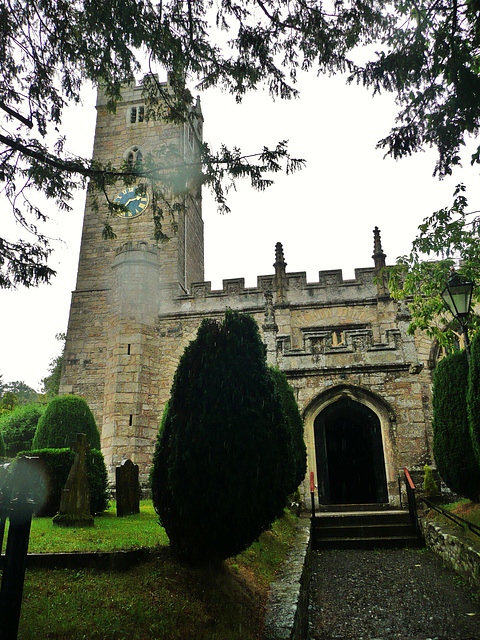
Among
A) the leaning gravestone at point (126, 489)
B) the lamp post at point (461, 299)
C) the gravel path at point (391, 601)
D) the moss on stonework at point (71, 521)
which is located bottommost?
the gravel path at point (391, 601)

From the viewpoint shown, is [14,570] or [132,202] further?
[132,202]

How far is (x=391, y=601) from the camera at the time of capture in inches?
217

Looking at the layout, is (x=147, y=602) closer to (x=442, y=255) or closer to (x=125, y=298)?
(x=442, y=255)

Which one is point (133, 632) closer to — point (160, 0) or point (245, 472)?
point (245, 472)

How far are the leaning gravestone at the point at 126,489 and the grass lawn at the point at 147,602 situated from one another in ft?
12.2

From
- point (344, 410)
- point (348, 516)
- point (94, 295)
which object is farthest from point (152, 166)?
point (94, 295)

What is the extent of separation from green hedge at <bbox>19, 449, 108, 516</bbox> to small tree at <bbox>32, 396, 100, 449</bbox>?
10.3 feet

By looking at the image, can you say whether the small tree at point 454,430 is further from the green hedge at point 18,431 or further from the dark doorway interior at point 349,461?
the green hedge at point 18,431

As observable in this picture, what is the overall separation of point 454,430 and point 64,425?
9.44 m

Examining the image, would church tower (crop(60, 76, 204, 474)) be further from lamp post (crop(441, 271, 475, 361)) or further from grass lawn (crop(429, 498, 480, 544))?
grass lawn (crop(429, 498, 480, 544))

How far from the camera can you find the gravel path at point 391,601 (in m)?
4.58

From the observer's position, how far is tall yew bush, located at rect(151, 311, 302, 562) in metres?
4.22

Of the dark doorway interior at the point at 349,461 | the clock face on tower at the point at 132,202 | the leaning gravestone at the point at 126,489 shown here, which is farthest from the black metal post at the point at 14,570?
the clock face on tower at the point at 132,202

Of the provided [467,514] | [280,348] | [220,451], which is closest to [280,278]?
[280,348]
